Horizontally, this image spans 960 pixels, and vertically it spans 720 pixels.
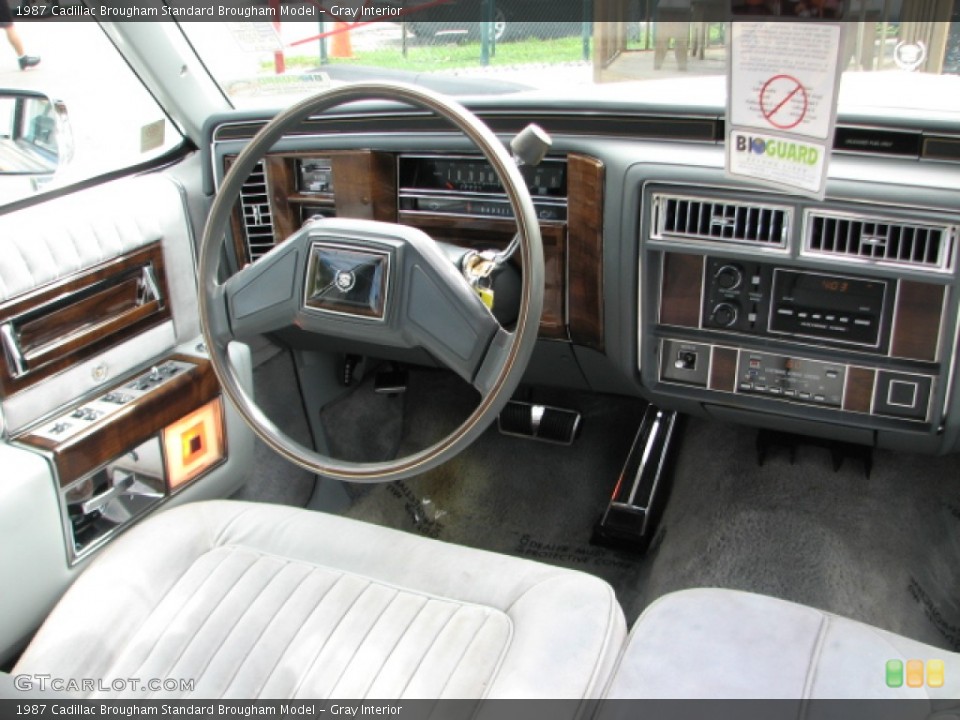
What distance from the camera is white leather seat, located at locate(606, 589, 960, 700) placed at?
1205mm

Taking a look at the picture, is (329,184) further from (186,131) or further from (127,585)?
(127,585)

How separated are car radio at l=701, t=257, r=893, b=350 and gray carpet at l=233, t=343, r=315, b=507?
1.20 metres

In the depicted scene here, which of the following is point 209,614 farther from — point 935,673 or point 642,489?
point 642,489

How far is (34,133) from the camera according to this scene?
2150mm

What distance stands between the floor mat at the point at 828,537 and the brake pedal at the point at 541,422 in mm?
344

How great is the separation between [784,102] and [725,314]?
24.6 inches

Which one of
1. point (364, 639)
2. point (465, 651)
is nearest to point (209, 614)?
point (364, 639)

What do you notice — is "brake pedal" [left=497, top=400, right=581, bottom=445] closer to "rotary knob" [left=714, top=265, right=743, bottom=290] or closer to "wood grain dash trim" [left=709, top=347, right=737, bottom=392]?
"wood grain dash trim" [left=709, top=347, right=737, bottom=392]

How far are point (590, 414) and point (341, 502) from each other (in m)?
0.74

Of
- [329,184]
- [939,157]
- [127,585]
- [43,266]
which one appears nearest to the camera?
[127,585]

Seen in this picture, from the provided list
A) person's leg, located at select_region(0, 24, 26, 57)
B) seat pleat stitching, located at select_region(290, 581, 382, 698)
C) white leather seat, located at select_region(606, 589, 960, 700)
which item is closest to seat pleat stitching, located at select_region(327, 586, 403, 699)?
seat pleat stitching, located at select_region(290, 581, 382, 698)

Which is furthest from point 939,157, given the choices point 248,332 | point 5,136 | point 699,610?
point 5,136

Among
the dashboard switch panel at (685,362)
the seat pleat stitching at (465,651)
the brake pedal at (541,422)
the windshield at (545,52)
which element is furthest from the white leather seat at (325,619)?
the brake pedal at (541,422)

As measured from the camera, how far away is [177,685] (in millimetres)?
1372
